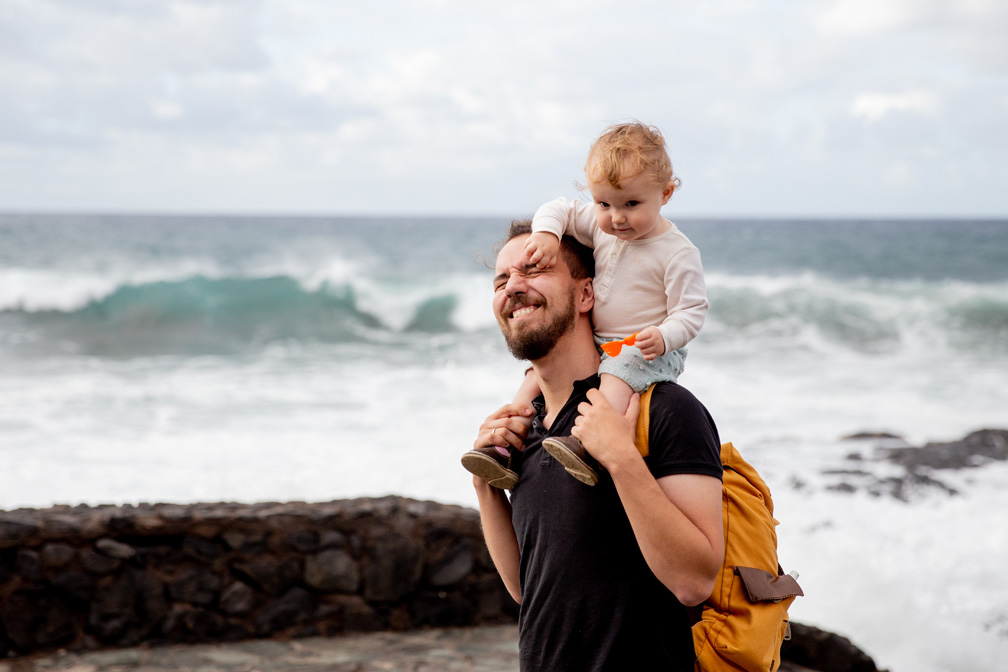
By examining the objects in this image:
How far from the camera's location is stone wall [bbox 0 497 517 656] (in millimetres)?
4703

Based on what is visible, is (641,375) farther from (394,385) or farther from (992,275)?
(992,275)

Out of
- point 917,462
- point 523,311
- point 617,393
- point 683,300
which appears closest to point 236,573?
point 523,311

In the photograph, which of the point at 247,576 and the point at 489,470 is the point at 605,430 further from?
the point at 247,576

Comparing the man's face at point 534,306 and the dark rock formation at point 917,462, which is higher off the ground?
the man's face at point 534,306

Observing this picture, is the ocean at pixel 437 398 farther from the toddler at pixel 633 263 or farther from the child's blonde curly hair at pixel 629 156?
the child's blonde curly hair at pixel 629 156

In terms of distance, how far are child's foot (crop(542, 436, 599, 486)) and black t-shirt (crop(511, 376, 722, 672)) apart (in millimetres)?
66

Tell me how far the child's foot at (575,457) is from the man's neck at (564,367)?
280 mm

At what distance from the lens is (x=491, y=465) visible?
218 centimetres

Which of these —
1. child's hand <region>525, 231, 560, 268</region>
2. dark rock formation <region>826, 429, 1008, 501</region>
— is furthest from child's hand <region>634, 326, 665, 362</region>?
dark rock formation <region>826, 429, 1008, 501</region>

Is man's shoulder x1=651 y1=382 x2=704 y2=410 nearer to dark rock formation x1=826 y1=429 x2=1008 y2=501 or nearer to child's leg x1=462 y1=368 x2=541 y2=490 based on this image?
child's leg x1=462 y1=368 x2=541 y2=490

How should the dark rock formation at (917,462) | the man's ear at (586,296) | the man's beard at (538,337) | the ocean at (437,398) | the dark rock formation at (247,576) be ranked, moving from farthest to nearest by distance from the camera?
the dark rock formation at (917,462) < the ocean at (437,398) < the dark rock formation at (247,576) < the man's ear at (586,296) < the man's beard at (538,337)

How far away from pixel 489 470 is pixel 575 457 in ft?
1.04

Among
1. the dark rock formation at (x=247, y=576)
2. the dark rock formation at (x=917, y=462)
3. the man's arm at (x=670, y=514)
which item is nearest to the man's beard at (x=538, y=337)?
the man's arm at (x=670, y=514)

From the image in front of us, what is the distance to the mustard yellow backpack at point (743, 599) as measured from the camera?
6.33 feet
